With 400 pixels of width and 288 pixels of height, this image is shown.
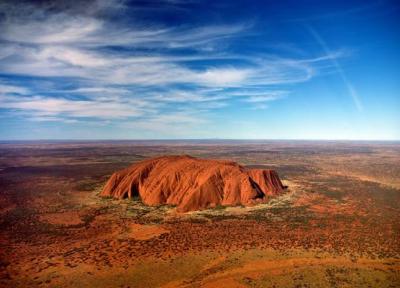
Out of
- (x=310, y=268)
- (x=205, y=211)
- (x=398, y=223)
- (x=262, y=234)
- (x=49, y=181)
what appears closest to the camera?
(x=310, y=268)

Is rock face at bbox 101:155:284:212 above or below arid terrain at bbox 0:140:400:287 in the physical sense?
above

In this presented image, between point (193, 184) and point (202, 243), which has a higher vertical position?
point (193, 184)

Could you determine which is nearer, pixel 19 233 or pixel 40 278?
pixel 40 278

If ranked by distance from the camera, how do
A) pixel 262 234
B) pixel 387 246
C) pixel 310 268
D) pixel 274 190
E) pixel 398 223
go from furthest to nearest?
pixel 274 190 < pixel 398 223 < pixel 262 234 < pixel 387 246 < pixel 310 268

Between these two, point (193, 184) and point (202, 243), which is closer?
point (202, 243)

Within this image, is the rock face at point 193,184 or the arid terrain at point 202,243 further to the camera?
the rock face at point 193,184

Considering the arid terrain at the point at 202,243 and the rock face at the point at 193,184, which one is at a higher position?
the rock face at the point at 193,184

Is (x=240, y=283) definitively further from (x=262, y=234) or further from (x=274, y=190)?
(x=274, y=190)

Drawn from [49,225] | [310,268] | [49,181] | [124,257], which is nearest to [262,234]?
[310,268]
